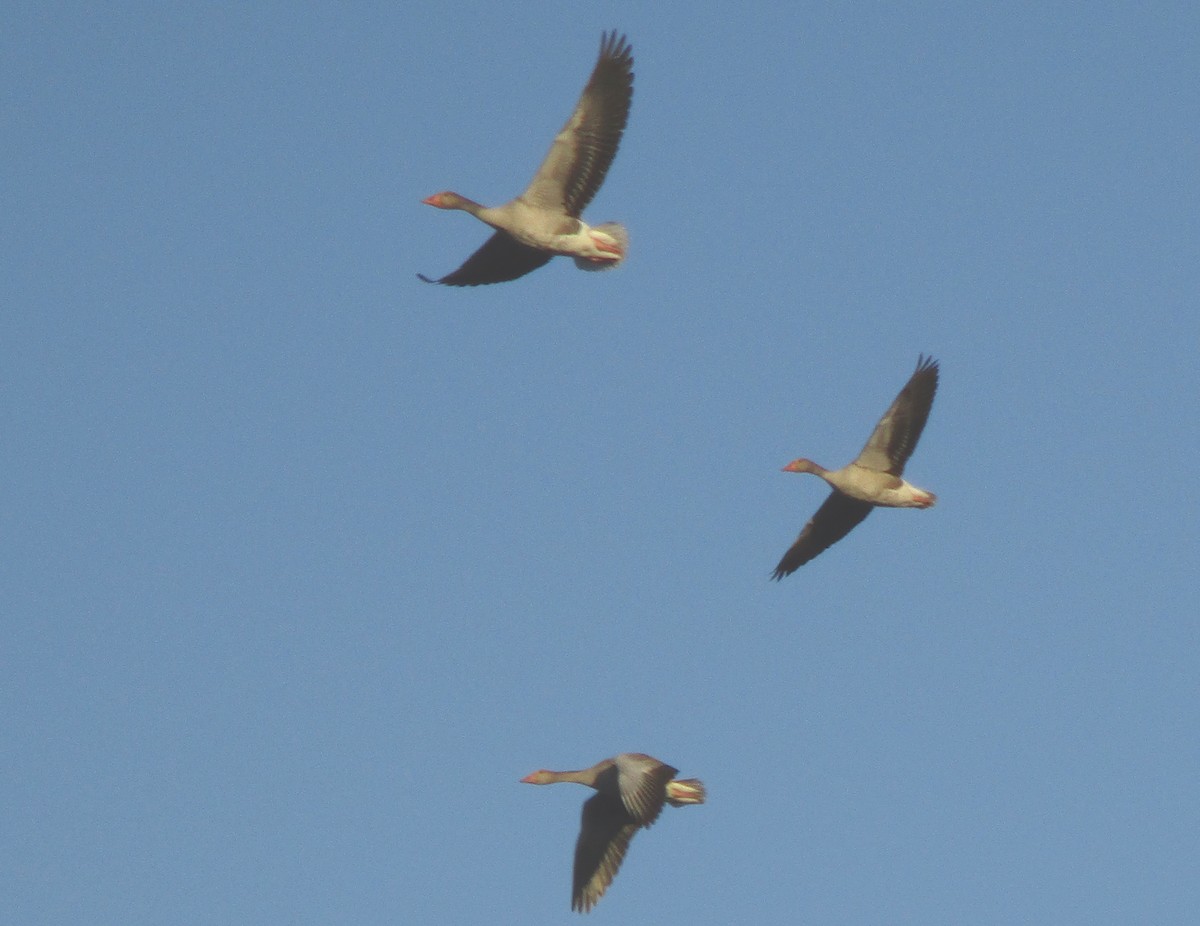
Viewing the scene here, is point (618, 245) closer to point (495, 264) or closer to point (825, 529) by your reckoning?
point (495, 264)

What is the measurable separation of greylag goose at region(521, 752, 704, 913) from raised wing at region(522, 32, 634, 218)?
19.9 ft

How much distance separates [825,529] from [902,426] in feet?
8.07

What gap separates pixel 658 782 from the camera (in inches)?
903

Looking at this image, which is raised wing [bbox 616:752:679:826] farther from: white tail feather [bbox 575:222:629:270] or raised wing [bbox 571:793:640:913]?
white tail feather [bbox 575:222:629:270]

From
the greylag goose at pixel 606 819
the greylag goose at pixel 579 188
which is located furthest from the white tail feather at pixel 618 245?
the greylag goose at pixel 606 819

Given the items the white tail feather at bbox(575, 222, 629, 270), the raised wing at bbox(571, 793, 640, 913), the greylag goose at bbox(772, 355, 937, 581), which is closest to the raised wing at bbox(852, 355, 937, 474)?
the greylag goose at bbox(772, 355, 937, 581)

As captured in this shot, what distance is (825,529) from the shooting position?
27.2 metres

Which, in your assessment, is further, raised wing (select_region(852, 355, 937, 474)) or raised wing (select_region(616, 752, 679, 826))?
raised wing (select_region(852, 355, 937, 474))

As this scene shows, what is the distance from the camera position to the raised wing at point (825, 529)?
26.8 metres

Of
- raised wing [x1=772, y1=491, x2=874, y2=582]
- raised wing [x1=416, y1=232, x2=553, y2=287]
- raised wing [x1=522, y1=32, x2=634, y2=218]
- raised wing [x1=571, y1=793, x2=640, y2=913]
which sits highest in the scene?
raised wing [x1=522, y1=32, x2=634, y2=218]

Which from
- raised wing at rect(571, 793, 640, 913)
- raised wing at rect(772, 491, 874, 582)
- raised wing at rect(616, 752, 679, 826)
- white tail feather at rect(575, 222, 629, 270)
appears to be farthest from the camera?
raised wing at rect(772, 491, 874, 582)

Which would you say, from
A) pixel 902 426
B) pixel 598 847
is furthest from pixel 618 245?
pixel 598 847

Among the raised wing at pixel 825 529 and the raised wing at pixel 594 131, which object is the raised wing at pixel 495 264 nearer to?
the raised wing at pixel 594 131

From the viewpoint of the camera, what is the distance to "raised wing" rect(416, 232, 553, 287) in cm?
2533
